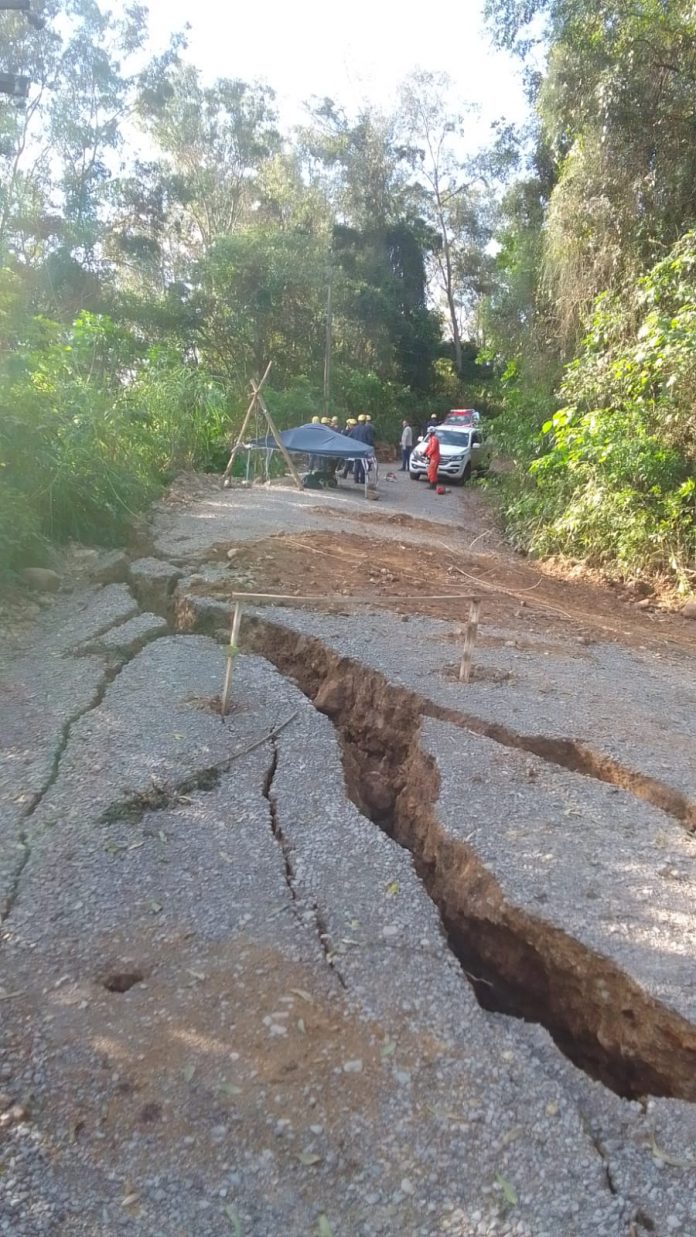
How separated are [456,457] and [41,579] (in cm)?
1494

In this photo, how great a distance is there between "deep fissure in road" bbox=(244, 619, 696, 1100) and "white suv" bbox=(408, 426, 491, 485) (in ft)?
54.1

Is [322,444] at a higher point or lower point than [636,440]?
lower

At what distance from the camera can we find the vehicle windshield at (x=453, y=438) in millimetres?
21000

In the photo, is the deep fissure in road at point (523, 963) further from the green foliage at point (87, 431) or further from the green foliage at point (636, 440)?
the green foliage at point (636, 440)

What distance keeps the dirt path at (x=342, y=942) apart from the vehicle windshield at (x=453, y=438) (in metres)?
16.0

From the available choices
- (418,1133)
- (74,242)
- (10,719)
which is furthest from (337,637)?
(74,242)

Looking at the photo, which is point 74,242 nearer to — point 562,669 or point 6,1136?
point 562,669

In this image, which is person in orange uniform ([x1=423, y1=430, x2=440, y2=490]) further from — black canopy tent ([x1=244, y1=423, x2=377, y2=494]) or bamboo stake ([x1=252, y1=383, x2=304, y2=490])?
bamboo stake ([x1=252, y1=383, x2=304, y2=490])

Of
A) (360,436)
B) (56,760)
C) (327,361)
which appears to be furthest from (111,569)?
(327,361)

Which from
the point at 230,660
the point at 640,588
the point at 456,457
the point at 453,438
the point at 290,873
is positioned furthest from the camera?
the point at 453,438

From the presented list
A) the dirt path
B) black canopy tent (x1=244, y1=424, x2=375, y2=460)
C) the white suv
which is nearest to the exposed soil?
the dirt path

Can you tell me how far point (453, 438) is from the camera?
2130cm

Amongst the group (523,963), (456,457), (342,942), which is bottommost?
(523,963)

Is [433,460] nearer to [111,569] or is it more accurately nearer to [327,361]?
[327,361]
